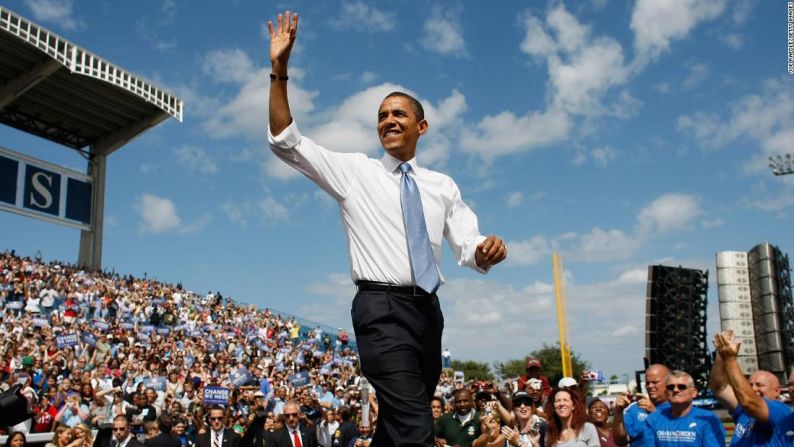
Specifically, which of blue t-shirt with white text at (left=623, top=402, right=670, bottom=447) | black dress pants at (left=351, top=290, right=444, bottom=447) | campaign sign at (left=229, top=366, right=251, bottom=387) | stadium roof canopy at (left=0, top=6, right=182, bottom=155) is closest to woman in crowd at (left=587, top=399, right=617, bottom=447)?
blue t-shirt with white text at (left=623, top=402, right=670, bottom=447)

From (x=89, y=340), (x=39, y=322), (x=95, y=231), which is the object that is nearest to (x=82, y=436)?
(x=89, y=340)

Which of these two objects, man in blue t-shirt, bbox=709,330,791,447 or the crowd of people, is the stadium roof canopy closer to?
the crowd of people

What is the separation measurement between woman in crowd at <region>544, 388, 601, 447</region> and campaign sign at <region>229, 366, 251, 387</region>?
997 centimetres

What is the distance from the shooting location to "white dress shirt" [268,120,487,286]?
295 cm

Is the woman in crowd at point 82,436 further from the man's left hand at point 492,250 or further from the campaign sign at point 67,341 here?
the campaign sign at point 67,341

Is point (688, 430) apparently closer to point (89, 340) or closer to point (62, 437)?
point (62, 437)

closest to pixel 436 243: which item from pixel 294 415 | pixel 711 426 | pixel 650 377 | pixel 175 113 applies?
pixel 711 426

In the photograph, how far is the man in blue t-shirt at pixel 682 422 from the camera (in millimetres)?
5520

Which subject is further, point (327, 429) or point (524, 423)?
point (327, 429)

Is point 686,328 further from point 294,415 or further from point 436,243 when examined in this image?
point 436,243

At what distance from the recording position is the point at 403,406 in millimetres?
2670

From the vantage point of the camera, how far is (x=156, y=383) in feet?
45.5

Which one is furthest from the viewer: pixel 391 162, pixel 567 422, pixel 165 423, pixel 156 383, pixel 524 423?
pixel 156 383

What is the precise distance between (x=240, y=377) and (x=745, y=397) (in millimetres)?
12640
